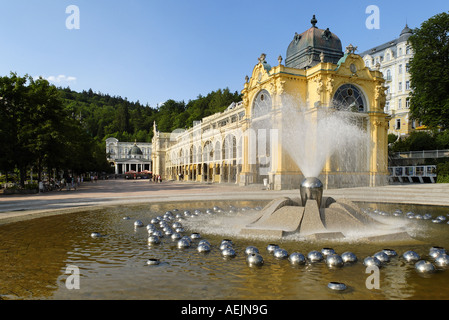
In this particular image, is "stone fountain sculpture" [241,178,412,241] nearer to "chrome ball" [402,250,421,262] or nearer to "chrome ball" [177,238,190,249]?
"chrome ball" [402,250,421,262]

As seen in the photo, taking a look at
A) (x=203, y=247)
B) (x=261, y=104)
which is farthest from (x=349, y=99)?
(x=203, y=247)

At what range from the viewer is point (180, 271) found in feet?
20.5

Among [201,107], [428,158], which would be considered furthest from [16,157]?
[201,107]

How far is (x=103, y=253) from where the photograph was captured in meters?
7.73

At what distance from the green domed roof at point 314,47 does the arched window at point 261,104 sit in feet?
20.9

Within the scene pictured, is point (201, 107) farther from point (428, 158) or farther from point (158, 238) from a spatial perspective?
point (158, 238)

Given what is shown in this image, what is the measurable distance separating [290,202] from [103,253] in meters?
6.63

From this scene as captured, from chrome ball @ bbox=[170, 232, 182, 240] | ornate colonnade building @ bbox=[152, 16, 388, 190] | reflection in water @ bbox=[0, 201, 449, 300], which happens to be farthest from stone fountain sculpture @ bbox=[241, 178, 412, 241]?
ornate colonnade building @ bbox=[152, 16, 388, 190]

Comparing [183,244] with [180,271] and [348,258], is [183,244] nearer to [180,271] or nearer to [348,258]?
[180,271]

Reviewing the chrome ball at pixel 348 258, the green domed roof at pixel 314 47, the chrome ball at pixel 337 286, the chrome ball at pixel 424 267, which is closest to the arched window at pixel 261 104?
the green domed roof at pixel 314 47

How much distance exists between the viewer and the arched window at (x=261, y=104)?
3831 cm

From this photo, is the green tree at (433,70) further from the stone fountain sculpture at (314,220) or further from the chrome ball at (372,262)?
the chrome ball at (372,262)

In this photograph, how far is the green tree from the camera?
37.2 meters

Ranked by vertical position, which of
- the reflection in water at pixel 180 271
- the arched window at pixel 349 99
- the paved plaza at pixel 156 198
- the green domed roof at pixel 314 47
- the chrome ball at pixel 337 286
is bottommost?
the paved plaza at pixel 156 198
